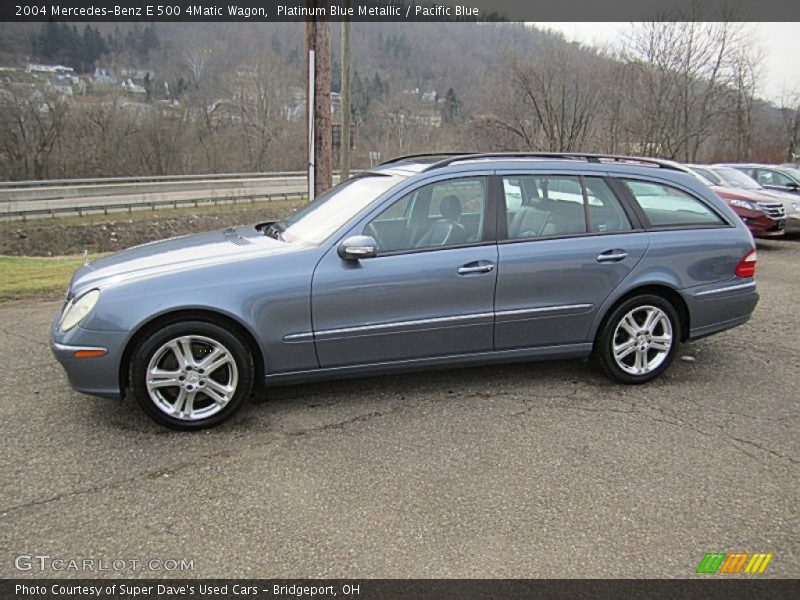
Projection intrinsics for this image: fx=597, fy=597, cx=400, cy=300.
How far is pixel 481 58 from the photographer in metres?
28.4

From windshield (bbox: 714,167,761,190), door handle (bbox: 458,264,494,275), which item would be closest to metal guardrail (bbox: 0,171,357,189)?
windshield (bbox: 714,167,761,190)

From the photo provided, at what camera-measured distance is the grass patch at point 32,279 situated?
7085 millimetres

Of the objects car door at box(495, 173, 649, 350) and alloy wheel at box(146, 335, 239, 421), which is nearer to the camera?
alloy wheel at box(146, 335, 239, 421)

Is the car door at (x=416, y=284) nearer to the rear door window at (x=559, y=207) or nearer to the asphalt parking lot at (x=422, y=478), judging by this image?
the rear door window at (x=559, y=207)

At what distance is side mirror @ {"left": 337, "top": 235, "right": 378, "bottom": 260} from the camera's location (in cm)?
374

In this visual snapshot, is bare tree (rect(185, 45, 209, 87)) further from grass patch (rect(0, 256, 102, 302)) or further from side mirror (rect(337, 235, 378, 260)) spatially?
side mirror (rect(337, 235, 378, 260))

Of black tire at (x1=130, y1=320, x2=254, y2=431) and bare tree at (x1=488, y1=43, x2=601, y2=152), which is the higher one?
bare tree at (x1=488, y1=43, x2=601, y2=152)

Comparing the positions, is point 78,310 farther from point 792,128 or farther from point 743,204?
point 792,128

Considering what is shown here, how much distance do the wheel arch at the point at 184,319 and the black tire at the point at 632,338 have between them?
245 cm

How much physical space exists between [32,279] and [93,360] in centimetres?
559

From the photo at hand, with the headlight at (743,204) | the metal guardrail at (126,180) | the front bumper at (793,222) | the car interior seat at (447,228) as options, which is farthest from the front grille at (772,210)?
the metal guardrail at (126,180)

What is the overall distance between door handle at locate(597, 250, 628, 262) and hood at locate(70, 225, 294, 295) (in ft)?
6.97

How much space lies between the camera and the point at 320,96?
28.2 ft

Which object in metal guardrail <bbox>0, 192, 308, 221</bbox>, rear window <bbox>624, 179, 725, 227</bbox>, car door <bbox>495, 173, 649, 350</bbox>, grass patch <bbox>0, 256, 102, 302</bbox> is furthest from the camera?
metal guardrail <bbox>0, 192, 308, 221</bbox>
